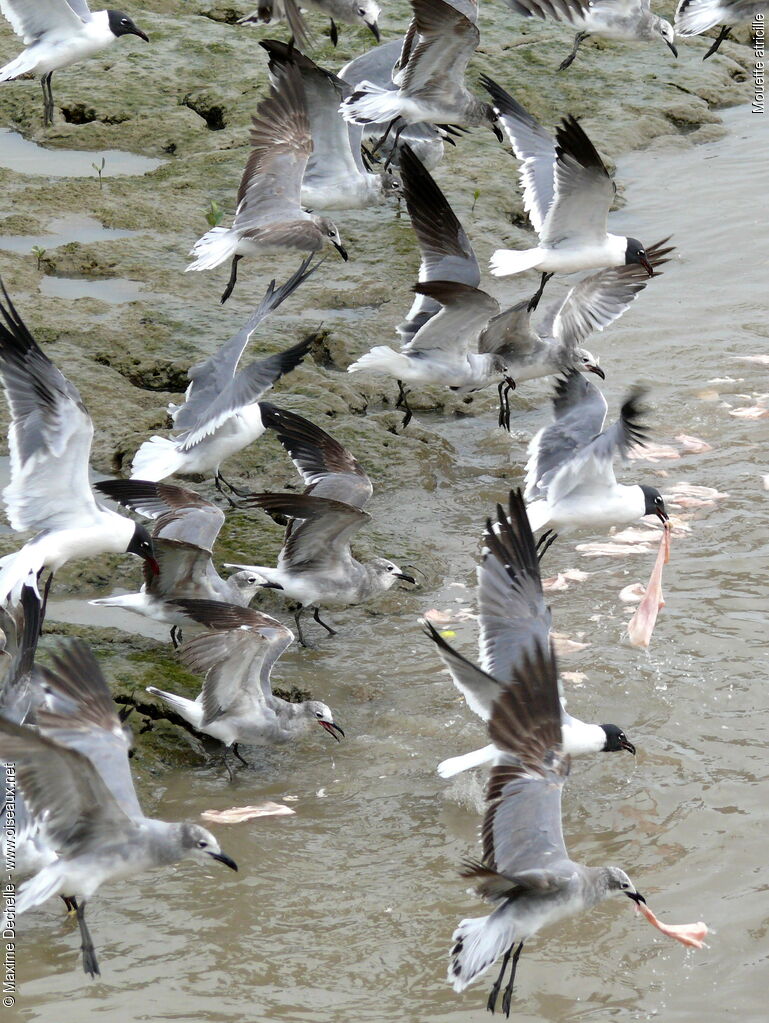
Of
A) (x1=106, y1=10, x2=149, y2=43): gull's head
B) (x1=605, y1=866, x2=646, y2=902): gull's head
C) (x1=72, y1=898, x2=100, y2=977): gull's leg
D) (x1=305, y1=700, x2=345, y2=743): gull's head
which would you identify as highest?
(x1=106, y1=10, x2=149, y2=43): gull's head

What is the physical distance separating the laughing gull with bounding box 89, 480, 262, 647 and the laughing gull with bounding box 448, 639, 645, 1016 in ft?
5.99

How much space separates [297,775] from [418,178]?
4206 mm

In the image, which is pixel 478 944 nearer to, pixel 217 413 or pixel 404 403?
pixel 217 413

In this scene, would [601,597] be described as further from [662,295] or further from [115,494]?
[662,295]

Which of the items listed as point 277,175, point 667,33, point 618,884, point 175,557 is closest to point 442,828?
point 618,884

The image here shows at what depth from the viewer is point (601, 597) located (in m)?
7.75

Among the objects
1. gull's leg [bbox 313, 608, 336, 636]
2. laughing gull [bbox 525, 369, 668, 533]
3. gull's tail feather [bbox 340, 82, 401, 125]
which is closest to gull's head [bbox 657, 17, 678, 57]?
gull's tail feather [bbox 340, 82, 401, 125]

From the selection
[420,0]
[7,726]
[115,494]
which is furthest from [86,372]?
[7,726]

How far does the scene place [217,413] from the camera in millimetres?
7758

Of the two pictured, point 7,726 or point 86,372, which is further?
point 86,372

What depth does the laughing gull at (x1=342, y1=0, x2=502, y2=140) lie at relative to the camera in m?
9.21

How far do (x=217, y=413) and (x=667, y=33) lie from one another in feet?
26.3

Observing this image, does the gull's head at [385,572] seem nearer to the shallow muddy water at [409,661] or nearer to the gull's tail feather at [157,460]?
the shallow muddy water at [409,661]

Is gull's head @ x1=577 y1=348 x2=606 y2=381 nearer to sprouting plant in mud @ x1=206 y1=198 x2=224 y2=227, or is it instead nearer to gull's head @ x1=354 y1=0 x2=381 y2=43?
sprouting plant in mud @ x1=206 y1=198 x2=224 y2=227
